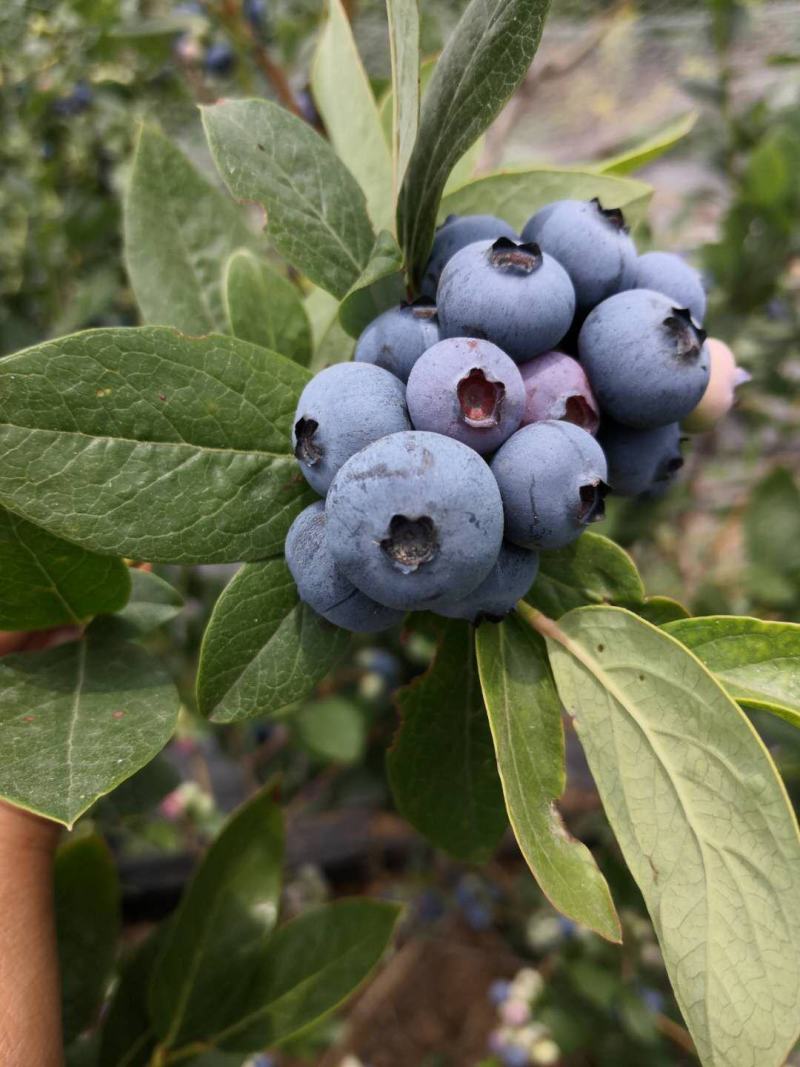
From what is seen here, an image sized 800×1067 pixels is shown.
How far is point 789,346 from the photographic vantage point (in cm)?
206

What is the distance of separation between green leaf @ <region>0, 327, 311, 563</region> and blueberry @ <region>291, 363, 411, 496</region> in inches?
2.6

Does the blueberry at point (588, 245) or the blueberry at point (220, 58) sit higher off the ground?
the blueberry at point (220, 58)

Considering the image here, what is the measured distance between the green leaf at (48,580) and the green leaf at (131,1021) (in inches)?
29.2

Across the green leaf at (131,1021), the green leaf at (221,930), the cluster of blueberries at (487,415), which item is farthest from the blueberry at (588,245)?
the green leaf at (131,1021)

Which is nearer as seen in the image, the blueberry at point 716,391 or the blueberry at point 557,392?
the blueberry at point 557,392

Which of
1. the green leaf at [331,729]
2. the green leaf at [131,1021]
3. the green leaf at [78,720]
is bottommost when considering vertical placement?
the green leaf at [331,729]

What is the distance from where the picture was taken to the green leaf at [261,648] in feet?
2.14

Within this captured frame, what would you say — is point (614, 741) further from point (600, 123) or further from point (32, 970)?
point (600, 123)

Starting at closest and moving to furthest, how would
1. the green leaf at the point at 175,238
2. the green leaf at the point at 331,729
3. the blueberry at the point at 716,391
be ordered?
the blueberry at the point at 716,391, the green leaf at the point at 175,238, the green leaf at the point at 331,729

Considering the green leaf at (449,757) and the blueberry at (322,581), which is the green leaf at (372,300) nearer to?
the blueberry at (322,581)

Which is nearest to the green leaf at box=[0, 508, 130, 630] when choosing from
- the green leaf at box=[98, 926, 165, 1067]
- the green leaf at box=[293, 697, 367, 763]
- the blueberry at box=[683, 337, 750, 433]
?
the blueberry at box=[683, 337, 750, 433]

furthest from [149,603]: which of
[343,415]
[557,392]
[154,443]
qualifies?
[557,392]

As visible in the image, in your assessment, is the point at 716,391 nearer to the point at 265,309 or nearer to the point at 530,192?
the point at 530,192

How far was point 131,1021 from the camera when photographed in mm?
1158
